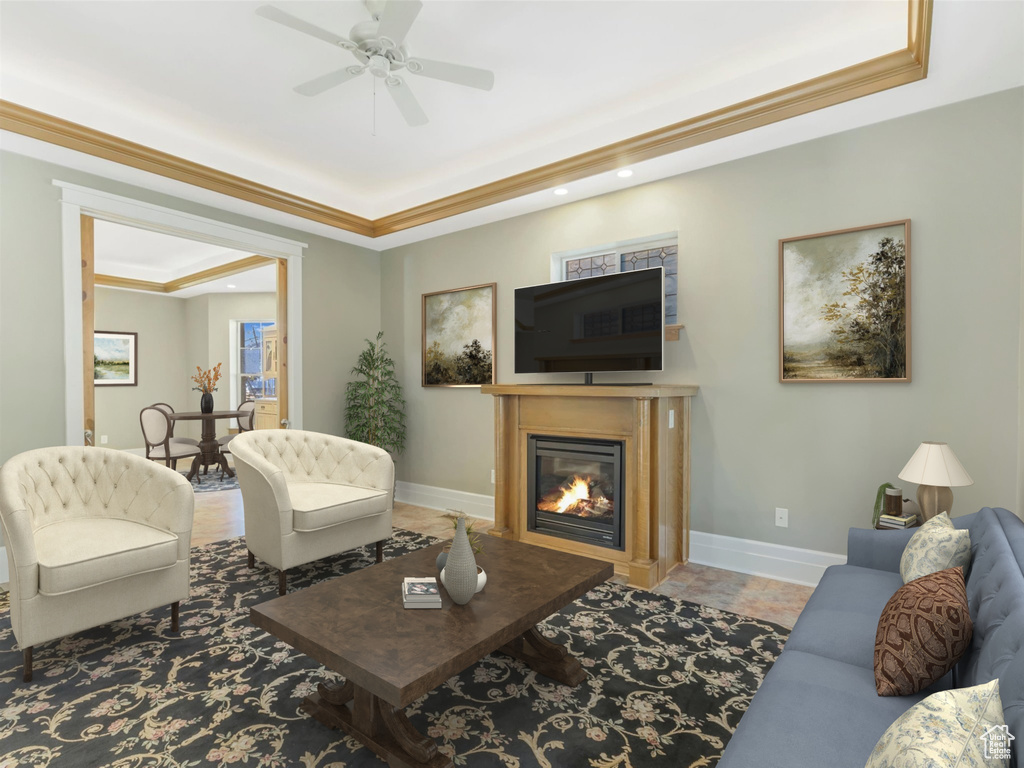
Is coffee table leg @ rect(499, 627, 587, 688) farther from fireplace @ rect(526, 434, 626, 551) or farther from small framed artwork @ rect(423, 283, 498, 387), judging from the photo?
small framed artwork @ rect(423, 283, 498, 387)

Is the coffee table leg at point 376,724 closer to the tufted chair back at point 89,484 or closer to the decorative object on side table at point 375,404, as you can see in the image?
the tufted chair back at point 89,484

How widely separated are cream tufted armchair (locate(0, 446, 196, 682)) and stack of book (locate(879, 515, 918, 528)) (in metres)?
3.44

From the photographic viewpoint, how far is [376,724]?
5.83ft

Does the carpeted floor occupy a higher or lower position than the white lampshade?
lower

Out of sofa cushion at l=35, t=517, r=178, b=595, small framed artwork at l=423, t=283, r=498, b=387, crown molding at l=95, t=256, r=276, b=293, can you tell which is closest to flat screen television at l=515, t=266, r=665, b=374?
small framed artwork at l=423, t=283, r=498, b=387

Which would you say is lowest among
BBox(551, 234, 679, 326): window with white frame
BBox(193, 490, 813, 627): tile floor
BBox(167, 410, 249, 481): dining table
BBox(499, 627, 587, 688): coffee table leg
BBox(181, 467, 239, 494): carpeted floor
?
BBox(181, 467, 239, 494): carpeted floor

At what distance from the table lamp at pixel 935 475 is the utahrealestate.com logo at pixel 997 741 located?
6.43 ft

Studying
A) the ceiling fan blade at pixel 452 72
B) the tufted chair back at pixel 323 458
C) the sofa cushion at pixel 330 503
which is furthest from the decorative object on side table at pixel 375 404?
the ceiling fan blade at pixel 452 72

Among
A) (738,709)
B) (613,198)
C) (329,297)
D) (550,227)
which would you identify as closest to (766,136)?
(613,198)

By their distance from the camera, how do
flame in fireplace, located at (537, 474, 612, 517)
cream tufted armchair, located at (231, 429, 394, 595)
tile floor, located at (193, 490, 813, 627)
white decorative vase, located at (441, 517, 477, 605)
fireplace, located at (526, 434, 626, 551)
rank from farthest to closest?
flame in fireplace, located at (537, 474, 612, 517) < fireplace, located at (526, 434, 626, 551) < cream tufted armchair, located at (231, 429, 394, 595) < tile floor, located at (193, 490, 813, 627) < white decorative vase, located at (441, 517, 477, 605)

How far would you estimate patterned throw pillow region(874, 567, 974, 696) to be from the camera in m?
1.32

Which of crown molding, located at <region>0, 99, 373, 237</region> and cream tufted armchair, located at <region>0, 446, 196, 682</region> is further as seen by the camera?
crown molding, located at <region>0, 99, 373, 237</region>

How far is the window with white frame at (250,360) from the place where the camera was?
8742mm

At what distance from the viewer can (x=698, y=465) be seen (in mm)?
3629
